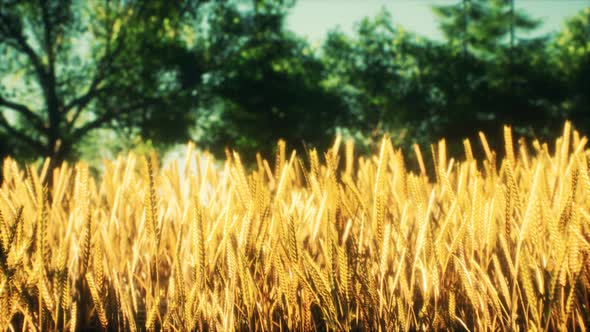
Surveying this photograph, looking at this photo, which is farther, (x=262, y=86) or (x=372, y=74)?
(x=372, y=74)

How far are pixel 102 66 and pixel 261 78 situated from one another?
254 inches

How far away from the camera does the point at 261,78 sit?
17.9 metres

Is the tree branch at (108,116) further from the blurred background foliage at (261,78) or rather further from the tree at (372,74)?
the tree at (372,74)

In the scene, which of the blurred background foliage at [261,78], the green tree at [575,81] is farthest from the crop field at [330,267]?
the green tree at [575,81]

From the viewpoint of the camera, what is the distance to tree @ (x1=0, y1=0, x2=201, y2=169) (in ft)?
48.6

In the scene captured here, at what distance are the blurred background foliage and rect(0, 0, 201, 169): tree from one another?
0.16ft

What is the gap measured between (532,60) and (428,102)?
686 centimetres

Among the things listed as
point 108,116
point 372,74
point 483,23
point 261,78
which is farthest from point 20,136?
point 483,23

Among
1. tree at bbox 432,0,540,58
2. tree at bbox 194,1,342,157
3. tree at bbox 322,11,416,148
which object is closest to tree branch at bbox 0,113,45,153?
tree at bbox 194,1,342,157

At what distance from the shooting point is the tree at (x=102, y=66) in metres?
14.8

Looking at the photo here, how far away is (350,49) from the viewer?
A: 22656 millimetres

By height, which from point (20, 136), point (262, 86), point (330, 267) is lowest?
point (330, 267)

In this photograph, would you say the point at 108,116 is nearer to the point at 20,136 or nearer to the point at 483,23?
the point at 20,136

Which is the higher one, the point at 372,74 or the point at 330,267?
the point at 372,74
